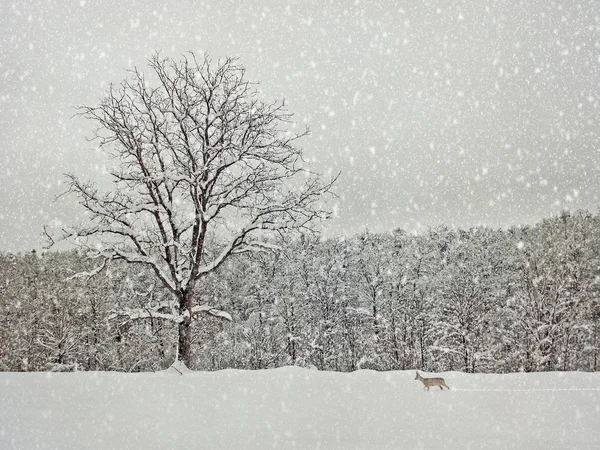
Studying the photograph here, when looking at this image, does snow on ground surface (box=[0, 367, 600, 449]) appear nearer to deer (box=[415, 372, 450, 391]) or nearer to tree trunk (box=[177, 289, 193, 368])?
deer (box=[415, 372, 450, 391])

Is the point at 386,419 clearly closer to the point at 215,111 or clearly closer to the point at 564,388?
the point at 564,388

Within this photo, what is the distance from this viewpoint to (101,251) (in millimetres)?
12891

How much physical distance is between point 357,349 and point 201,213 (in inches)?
1392

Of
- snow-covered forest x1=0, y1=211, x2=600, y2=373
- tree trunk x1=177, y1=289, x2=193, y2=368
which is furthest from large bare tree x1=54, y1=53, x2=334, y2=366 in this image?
snow-covered forest x1=0, y1=211, x2=600, y2=373

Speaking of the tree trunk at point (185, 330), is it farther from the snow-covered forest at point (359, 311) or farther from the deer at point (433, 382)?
the snow-covered forest at point (359, 311)

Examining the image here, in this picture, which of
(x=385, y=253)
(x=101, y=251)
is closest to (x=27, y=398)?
(x=101, y=251)

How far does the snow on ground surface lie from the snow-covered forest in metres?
25.4

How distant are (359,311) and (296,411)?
35.6 meters

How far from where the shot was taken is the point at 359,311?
42344 millimetres

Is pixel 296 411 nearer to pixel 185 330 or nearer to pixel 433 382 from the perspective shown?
pixel 433 382

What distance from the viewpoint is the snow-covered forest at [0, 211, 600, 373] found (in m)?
36.1

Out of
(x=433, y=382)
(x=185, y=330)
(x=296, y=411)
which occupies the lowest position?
(x=296, y=411)

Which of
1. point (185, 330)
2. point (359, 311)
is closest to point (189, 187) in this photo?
point (185, 330)

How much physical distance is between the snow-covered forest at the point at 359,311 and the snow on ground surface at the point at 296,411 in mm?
25371
